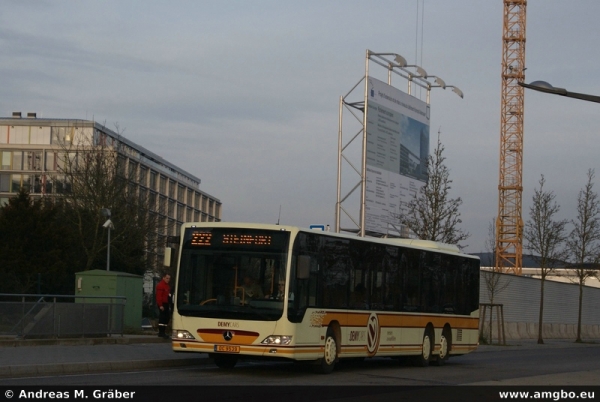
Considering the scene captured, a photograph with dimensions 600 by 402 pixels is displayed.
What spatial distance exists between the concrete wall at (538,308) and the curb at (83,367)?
2761 centimetres

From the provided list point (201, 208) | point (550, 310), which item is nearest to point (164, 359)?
point (550, 310)

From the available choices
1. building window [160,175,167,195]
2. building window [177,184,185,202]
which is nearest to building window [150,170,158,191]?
building window [160,175,167,195]

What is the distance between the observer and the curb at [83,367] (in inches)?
646

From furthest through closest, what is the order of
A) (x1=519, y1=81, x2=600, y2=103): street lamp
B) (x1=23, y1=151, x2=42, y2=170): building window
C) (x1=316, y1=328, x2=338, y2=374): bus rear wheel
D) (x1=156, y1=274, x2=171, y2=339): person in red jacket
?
(x1=23, y1=151, x2=42, y2=170): building window < (x1=156, y1=274, x2=171, y2=339): person in red jacket < (x1=519, y1=81, x2=600, y2=103): street lamp < (x1=316, y1=328, x2=338, y2=374): bus rear wheel

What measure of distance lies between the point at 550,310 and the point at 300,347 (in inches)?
1660

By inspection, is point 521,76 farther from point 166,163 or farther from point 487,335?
point 487,335

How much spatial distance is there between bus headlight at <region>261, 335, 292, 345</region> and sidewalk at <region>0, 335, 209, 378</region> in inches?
107

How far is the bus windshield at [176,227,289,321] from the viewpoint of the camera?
732 inches

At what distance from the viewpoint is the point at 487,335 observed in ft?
154

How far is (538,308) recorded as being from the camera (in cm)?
5519

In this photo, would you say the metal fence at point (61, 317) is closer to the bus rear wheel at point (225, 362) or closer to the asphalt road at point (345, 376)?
the asphalt road at point (345, 376)

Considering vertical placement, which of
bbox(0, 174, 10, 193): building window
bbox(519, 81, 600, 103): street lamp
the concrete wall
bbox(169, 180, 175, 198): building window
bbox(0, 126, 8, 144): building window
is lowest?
the concrete wall

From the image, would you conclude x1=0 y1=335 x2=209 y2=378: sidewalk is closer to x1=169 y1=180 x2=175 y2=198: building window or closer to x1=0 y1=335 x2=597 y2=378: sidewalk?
x1=0 y1=335 x2=597 y2=378: sidewalk
